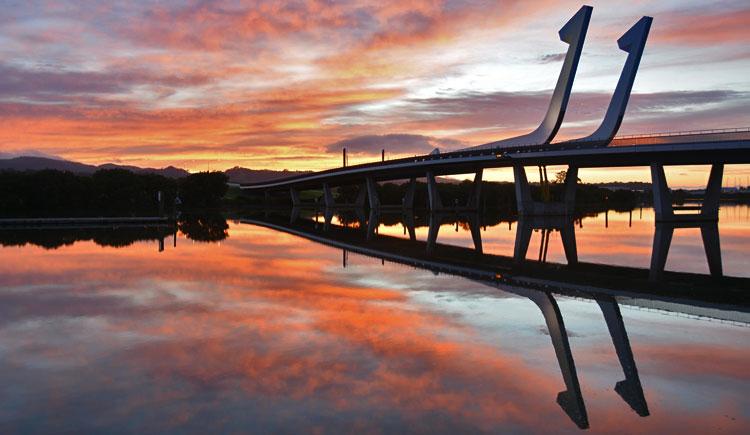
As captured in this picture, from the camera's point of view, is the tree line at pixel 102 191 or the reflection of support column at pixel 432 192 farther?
the tree line at pixel 102 191

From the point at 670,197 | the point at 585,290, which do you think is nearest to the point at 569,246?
the point at 585,290

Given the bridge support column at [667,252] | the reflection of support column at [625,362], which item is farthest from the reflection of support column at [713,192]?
the reflection of support column at [625,362]

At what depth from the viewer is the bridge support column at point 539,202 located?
6150 centimetres

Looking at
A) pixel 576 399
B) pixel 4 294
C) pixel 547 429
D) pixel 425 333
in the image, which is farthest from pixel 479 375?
pixel 4 294

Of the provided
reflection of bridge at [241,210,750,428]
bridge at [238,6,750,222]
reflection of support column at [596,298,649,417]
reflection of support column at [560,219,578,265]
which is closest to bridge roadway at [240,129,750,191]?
bridge at [238,6,750,222]

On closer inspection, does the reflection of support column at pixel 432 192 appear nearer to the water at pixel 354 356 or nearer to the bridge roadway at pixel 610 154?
the bridge roadway at pixel 610 154

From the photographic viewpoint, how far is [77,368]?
9.17m

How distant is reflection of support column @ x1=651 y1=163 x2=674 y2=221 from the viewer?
1994 inches

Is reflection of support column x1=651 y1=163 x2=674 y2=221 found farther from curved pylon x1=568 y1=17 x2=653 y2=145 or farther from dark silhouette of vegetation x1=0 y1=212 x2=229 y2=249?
dark silhouette of vegetation x1=0 y1=212 x2=229 y2=249

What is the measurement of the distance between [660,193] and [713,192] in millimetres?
6217

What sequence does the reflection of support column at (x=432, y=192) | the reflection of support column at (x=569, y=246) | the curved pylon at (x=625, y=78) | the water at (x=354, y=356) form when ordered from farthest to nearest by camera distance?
the reflection of support column at (x=432, y=192), the curved pylon at (x=625, y=78), the reflection of support column at (x=569, y=246), the water at (x=354, y=356)

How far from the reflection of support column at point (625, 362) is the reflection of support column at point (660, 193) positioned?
130ft

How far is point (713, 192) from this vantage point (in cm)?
5394

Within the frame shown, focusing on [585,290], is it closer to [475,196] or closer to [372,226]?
[372,226]
